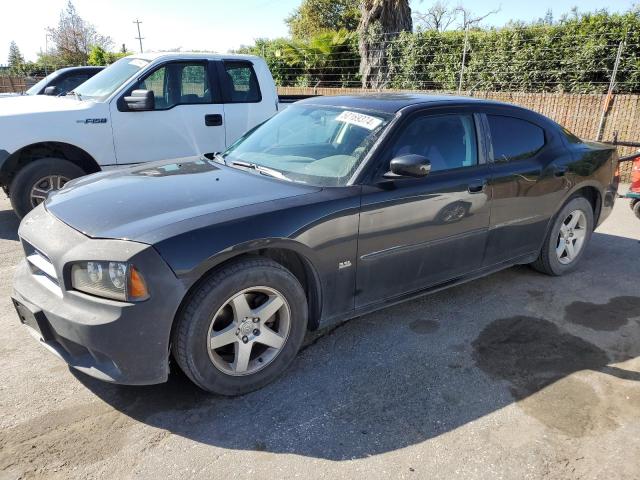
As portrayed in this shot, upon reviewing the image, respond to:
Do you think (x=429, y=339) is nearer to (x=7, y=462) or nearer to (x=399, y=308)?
(x=399, y=308)

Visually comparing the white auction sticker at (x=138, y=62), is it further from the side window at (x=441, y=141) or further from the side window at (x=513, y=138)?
the side window at (x=513, y=138)

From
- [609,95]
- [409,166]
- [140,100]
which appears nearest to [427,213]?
[409,166]

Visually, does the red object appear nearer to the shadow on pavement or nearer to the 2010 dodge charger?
the 2010 dodge charger

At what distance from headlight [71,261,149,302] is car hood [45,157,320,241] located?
0.55 feet

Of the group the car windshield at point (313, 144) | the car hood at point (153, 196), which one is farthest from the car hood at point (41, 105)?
the car windshield at point (313, 144)

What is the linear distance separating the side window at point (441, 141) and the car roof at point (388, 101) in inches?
5.3

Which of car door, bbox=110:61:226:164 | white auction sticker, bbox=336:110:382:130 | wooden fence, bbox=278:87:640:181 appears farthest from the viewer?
wooden fence, bbox=278:87:640:181

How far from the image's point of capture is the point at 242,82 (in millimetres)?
6906

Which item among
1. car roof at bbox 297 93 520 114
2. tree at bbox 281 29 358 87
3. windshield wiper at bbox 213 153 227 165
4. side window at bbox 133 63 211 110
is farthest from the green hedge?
windshield wiper at bbox 213 153 227 165

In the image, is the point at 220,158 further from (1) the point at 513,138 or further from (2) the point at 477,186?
(1) the point at 513,138

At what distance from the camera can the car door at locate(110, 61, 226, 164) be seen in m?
6.11

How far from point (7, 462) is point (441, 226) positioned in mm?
2846

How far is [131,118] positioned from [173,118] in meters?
0.50

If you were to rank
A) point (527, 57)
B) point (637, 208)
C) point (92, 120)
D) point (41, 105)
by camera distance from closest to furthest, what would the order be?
point (92, 120) → point (41, 105) → point (637, 208) → point (527, 57)
